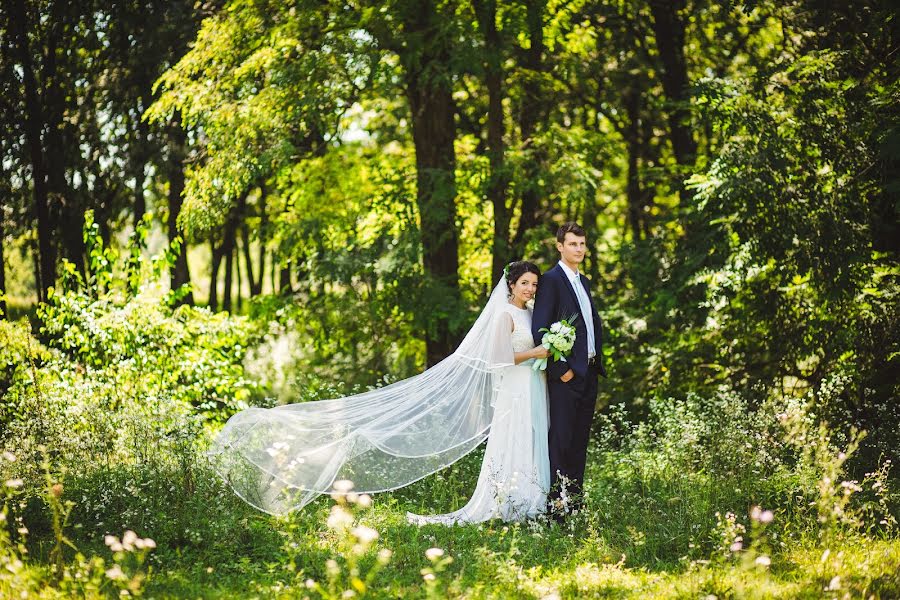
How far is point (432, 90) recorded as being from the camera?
1060cm

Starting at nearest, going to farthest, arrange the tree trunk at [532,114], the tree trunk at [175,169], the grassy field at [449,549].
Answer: the grassy field at [449,549]
the tree trunk at [532,114]
the tree trunk at [175,169]

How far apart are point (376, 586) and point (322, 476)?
1.30 metres

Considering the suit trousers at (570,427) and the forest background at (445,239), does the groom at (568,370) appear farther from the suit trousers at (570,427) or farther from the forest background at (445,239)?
the forest background at (445,239)

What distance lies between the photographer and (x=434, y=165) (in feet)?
36.0

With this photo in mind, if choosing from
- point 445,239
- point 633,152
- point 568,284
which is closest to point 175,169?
point 445,239

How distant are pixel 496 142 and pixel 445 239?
157 cm

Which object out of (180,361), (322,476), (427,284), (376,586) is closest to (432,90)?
(427,284)

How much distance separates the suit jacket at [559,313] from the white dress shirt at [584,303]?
0.03m

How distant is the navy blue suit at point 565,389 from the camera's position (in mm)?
6184

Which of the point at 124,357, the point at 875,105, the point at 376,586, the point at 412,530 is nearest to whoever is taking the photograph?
the point at 376,586

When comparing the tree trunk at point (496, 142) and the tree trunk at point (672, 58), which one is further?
the tree trunk at point (672, 58)

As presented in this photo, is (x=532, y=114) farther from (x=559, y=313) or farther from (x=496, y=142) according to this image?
(x=559, y=313)

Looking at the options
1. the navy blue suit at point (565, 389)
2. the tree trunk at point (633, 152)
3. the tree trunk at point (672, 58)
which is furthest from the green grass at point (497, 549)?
the tree trunk at point (633, 152)

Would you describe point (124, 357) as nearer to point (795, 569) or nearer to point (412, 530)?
point (412, 530)
